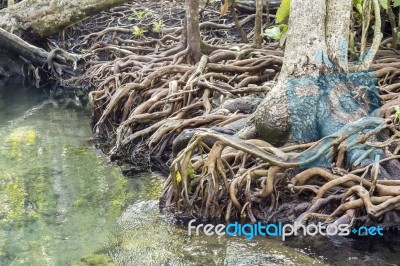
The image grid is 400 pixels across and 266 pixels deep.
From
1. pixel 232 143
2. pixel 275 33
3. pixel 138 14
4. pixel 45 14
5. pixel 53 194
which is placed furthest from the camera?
pixel 138 14

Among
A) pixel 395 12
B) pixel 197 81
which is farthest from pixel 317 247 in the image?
pixel 395 12

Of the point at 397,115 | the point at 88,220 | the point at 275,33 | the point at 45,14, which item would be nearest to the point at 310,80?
the point at 397,115

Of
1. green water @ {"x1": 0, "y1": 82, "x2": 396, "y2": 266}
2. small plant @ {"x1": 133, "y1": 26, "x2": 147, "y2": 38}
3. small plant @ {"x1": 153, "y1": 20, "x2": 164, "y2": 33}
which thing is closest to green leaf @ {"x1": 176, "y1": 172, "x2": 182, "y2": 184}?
green water @ {"x1": 0, "y1": 82, "x2": 396, "y2": 266}

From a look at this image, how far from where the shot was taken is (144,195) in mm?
6812

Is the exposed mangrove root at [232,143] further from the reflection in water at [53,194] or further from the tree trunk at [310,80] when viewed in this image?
the reflection in water at [53,194]

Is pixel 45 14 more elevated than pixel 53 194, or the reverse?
pixel 45 14

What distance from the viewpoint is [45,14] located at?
505 inches

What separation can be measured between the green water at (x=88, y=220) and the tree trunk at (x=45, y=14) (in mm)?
3984

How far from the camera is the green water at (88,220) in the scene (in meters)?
5.19

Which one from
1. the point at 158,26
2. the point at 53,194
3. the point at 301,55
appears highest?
the point at 301,55

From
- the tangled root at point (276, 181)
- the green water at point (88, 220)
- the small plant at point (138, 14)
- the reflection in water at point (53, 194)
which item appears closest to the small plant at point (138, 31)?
the small plant at point (138, 14)

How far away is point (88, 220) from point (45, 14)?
24.9 feet

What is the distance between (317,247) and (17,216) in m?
2.91

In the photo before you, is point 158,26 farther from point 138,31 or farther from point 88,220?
point 88,220
